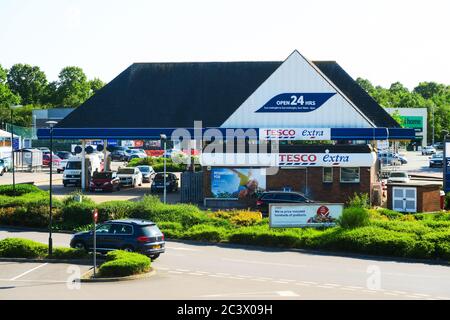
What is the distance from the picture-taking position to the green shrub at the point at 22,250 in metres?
28.5

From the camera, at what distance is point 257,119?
164ft

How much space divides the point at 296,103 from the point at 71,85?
10185 cm

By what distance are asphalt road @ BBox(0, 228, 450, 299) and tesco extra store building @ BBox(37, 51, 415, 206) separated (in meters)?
14.1

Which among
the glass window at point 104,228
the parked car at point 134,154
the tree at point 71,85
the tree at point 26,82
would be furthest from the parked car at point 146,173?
the tree at point 26,82

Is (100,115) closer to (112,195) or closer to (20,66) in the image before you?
(112,195)

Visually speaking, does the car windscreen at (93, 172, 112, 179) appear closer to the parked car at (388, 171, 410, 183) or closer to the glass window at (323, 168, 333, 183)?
the glass window at (323, 168, 333, 183)

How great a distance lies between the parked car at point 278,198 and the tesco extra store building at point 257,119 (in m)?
4.41

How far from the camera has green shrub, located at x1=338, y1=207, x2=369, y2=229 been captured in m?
33.1

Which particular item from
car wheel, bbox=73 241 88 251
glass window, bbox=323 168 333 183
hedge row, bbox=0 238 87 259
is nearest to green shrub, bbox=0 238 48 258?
hedge row, bbox=0 238 87 259

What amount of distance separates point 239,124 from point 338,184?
29.5 ft

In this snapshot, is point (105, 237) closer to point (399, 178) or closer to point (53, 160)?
point (399, 178)

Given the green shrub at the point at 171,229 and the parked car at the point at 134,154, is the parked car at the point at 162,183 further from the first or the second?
the parked car at the point at 134,154

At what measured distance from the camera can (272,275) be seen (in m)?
25.2

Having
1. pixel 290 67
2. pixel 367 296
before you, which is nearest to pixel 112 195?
pixel 290 67
